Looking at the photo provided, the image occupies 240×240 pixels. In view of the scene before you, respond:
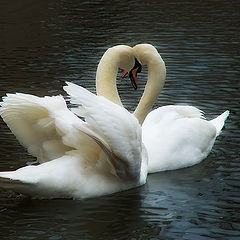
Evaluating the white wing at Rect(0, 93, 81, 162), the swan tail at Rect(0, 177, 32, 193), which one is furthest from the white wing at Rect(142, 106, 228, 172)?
the swan tail at Rect(0, 177, 32, 193)

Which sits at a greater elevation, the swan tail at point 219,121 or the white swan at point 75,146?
the white swan at point 75,146

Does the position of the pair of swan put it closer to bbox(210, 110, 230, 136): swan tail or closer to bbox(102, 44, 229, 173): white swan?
bbox(102, 44, 229, 173): white swan

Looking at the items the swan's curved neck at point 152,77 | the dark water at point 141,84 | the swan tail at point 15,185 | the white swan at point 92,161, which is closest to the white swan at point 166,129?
the swan's curved neck at point 152,77

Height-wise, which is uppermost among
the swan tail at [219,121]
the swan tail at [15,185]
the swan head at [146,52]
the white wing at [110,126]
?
the swan head at [146,52]

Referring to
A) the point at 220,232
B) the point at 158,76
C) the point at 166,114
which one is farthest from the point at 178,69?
the point at 220,232

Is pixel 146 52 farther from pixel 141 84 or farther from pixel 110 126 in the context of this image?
pixel 141 84

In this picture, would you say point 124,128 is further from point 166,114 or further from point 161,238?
point 166,114

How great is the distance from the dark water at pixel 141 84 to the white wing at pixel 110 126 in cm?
58

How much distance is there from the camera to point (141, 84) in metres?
11.2

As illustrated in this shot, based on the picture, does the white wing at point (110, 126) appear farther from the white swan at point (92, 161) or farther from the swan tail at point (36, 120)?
the swan tail at point (36, 120)

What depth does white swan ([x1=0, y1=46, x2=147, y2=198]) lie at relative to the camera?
636 cm

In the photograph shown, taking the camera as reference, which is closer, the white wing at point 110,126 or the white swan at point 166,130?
the white wing at point 110,126

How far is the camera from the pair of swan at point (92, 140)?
20.9 ft

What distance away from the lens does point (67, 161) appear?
673cm
